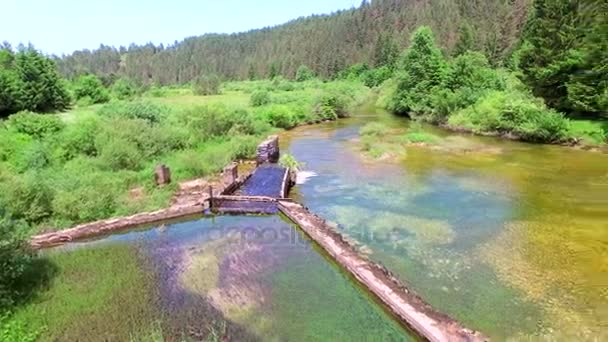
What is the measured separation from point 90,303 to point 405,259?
25.8 ft

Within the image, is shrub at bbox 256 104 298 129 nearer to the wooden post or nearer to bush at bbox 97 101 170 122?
bush at bbox 97 101 170 122

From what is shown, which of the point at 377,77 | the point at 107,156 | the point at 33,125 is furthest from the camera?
the point at 377,77

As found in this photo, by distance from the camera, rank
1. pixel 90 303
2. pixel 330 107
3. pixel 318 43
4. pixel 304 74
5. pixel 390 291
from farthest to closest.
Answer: pixel 318 43
pixel 304 74
pixel 330 107
pixel 390 291
pixel 90 303

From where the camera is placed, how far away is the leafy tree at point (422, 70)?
138ft

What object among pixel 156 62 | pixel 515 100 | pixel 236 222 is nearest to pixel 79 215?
pixel 236 222

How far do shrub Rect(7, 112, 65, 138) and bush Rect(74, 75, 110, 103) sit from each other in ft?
A: 107

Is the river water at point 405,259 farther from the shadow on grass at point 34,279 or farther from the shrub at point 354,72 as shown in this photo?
the shrub at point 354,72

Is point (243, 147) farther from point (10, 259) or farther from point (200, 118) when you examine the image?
point (10, 259)

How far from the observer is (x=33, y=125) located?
23719 mm

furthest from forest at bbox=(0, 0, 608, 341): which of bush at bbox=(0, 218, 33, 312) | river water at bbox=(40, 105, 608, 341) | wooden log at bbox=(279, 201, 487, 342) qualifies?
wooden log at bbox=(279, 201, 487, 342)

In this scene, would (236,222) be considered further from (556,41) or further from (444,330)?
(556,41)

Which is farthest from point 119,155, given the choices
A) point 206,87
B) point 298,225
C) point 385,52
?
point 385,52

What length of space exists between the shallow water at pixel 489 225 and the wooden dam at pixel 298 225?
89 centimetres

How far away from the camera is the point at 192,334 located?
8.65 metres
